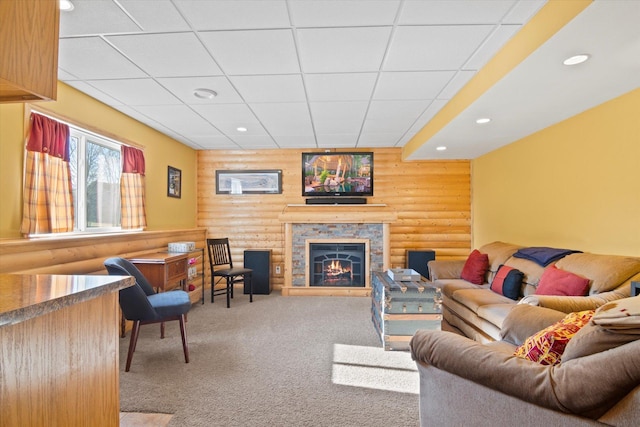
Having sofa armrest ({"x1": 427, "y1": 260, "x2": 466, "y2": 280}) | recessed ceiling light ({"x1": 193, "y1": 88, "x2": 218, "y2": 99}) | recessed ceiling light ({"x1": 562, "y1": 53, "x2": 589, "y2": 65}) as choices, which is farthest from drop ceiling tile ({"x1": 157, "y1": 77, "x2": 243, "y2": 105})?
sofa armrest ({"x1": 427, "y1": 260, "x2": 466, "y2": 280})

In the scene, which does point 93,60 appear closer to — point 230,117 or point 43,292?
point 230,117

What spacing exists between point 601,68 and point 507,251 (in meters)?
2.26

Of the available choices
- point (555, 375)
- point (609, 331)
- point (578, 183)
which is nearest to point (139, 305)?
point (555, 375)

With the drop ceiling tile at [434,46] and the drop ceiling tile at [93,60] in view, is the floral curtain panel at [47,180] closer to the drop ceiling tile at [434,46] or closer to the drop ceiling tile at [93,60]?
the drop ceiling tile at [93,60]

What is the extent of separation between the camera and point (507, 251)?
391 cm

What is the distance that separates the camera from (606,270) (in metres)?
2.46

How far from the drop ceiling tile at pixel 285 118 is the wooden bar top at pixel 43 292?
9.10 feet

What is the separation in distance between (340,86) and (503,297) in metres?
2.70

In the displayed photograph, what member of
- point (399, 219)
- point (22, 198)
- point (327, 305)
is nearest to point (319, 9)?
point (22, 198)

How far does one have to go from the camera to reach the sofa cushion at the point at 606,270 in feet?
7.79

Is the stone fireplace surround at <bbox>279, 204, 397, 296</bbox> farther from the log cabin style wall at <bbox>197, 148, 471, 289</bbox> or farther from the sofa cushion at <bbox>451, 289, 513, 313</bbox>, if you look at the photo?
the sofa cushion at <bbox>451, 289, 513, 313</bbox>

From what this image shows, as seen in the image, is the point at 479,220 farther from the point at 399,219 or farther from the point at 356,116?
the point at 356,116

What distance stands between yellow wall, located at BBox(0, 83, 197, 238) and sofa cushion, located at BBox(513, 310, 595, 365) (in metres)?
3.57

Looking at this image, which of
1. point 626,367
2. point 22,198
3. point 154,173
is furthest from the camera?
point 154,173
